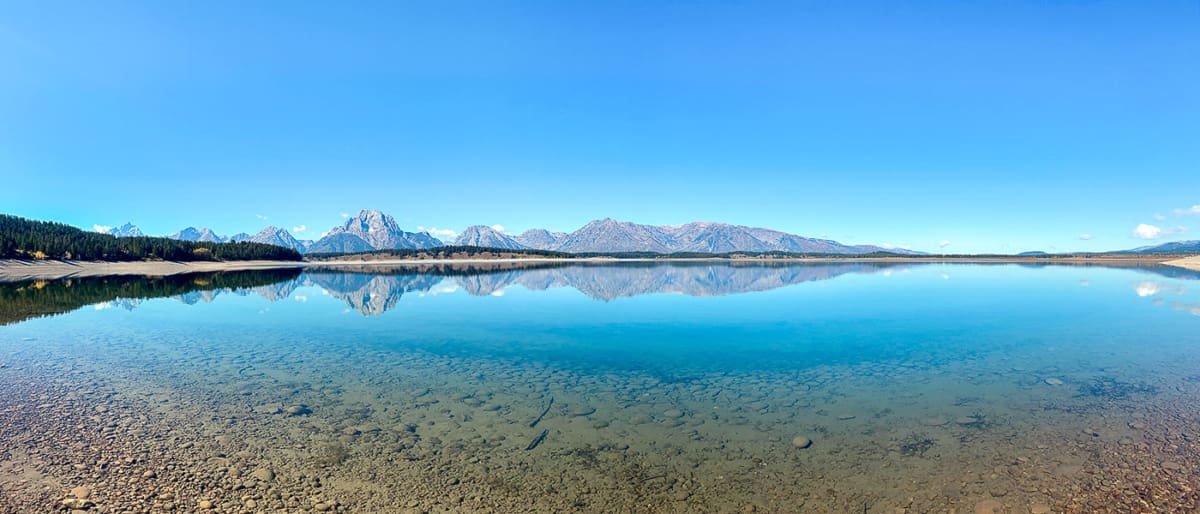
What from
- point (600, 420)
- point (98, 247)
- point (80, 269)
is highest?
Answer: point (98, 247)

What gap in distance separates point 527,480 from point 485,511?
3.95ft

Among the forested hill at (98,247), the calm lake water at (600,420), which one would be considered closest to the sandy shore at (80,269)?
the forested hill at (98,247)

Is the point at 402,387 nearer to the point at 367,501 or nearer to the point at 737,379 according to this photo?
the point at 367,501

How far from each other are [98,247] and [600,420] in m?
153

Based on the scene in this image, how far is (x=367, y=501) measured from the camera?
8.83m

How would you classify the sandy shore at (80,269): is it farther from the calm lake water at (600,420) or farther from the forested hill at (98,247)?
the calm lake water at (600,420)

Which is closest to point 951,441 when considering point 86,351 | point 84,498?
point 84,498

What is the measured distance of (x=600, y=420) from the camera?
13.2 m

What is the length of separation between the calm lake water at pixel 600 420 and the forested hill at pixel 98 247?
4324 inches

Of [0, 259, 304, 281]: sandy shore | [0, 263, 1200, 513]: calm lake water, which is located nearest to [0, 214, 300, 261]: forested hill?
[0, 259, 304, 281]: sandy shore

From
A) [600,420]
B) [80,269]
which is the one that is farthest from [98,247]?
[600,420]

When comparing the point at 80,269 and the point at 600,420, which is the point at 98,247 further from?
the point at 600,420

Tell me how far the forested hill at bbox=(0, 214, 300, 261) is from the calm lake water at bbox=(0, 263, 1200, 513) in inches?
4324

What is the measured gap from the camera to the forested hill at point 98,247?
102 m
